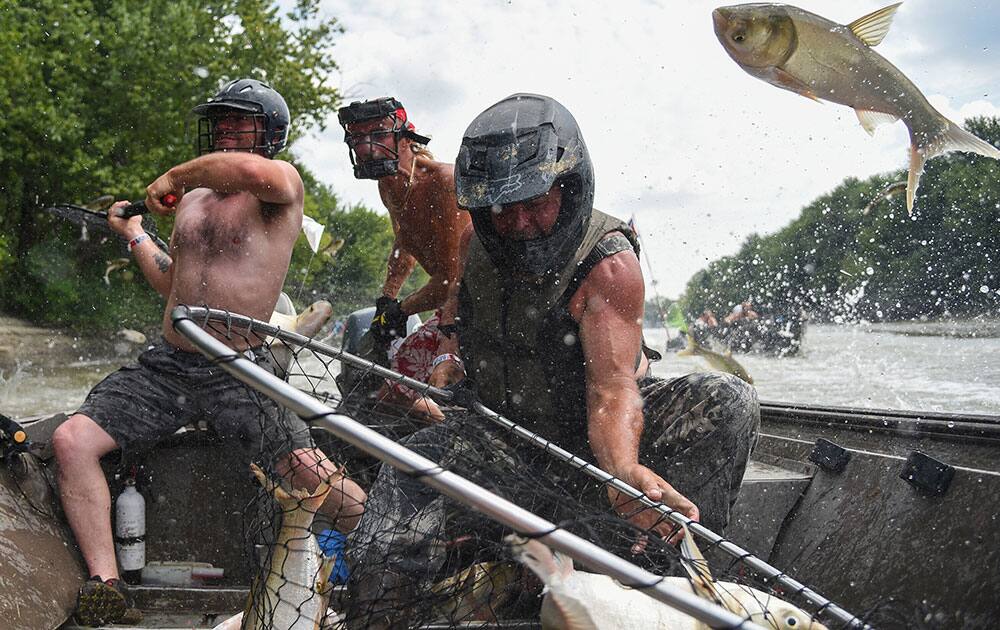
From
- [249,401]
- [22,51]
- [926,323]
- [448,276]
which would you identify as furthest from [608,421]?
[926,323]

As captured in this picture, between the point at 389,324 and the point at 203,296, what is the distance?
4.24 ft

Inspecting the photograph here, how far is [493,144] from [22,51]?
1062 inches

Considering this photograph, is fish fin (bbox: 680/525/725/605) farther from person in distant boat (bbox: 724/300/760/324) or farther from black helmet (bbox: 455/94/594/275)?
person in distant boat (bbox: 724/300/760/324)

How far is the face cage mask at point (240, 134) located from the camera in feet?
16.5

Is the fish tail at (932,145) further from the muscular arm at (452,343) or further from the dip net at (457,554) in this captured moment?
the muscular arm at (452,343)

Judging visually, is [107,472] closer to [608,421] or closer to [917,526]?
[608,421]

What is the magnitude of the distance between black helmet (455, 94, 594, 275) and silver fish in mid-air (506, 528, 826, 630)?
1284 millimetres

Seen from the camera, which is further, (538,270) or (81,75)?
(81,75)

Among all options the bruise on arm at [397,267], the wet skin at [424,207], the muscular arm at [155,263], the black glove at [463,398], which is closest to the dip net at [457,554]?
the black glove at [463,398]

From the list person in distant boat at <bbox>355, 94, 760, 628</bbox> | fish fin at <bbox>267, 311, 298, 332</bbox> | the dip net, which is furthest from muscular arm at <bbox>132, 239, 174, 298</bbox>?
person in distant boat at <bbox>355, 94, 760, 628</bbox>

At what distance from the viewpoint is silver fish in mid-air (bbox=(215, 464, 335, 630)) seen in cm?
245

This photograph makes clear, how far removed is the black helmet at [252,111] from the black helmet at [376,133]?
419 millimetres

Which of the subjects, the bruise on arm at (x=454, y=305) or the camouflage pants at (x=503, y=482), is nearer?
the camouflage pants at (x=503, y=482)

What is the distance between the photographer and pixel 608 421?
3.15m
